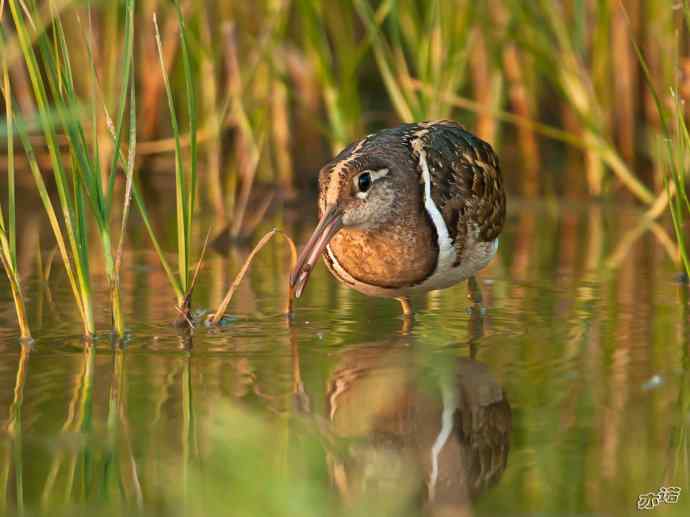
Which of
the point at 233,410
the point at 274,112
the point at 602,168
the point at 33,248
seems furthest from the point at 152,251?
the point at 233,410

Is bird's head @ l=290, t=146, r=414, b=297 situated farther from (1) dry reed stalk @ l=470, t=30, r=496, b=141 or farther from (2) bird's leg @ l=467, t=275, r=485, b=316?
(1) dry reed stalk @ l=470, t=30, r=496, b=141

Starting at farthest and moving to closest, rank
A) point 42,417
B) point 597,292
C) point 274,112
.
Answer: point 274,112 < point 597,292 < point 42,417

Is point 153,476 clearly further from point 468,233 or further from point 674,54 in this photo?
point 674,54

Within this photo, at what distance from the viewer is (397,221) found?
5512mm

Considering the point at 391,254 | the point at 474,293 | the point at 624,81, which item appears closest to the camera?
the point at 391,254

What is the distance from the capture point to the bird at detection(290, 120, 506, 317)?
17.5ft

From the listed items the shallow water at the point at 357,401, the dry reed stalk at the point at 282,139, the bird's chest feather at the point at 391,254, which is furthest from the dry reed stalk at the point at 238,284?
the dry reed stalk at the point at 282,139

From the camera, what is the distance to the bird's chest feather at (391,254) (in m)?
5.49

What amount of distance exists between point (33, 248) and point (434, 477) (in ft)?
13.9

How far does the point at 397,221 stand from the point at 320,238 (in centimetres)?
36

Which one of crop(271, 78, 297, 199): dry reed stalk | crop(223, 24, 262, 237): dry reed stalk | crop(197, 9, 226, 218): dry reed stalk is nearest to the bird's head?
crop(223, 24, 262, 237): dry reed stalk

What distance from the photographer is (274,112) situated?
31.7 ft

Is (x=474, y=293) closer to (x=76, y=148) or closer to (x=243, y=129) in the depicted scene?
(x=76, y=148)

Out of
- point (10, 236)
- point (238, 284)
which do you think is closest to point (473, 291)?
point (238, 284)
